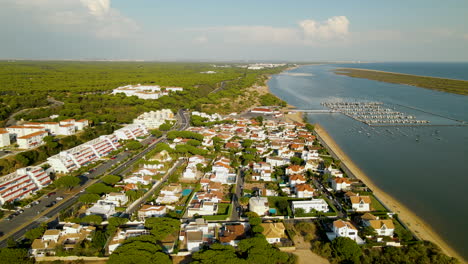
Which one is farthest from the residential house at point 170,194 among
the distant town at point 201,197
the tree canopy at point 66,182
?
the tree canopy at point 66,182

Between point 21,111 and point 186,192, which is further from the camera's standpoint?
point 21,111

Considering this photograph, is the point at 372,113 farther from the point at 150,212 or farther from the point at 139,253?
the point at 139,253

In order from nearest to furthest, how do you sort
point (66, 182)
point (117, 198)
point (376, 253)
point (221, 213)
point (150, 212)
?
point (376, 253), point (150, 212), point (221, 213), point (117, 198), point (66, 182)

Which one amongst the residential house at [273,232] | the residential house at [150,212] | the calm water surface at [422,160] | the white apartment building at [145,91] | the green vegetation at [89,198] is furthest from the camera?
the white apartment building at [145,91]

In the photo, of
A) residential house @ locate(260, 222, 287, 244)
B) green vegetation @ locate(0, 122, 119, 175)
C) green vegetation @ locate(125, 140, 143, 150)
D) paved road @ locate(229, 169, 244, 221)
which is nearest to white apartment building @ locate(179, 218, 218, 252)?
paved road @ locate(229, 169, 244, 221)

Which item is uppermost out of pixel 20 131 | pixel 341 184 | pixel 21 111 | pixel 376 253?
pixel 21 111

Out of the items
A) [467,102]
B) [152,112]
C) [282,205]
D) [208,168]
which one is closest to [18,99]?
[152,112]

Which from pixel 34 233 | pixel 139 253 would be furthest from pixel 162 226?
pixel 34 233

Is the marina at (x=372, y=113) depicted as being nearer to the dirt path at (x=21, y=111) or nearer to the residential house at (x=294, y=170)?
the residential house at (x=294, y=170)

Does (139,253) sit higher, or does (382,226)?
(139,253)
